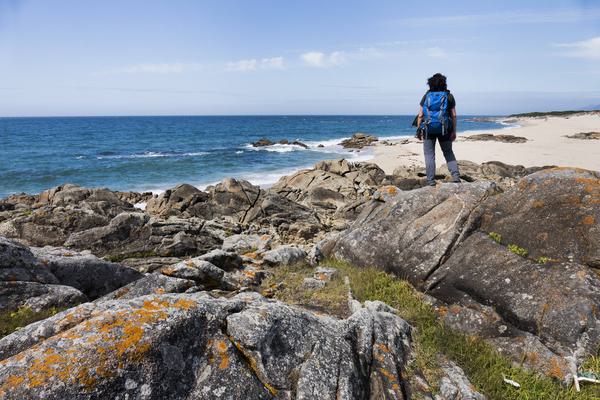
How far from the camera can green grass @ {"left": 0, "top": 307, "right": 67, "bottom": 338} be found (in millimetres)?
6395

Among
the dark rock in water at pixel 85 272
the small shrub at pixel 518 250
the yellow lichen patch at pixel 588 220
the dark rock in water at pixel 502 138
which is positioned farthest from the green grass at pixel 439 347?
the dark rock in water at pixel 502 138

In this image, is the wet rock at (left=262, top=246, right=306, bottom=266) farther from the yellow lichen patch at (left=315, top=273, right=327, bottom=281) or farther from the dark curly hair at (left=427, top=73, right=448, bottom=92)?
the dark curly hair at (left=427, top=73, right=448, bottom=92)

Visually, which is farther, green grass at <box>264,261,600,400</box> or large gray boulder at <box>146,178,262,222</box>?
large gray boulder at <box>146,178,262,222</box>

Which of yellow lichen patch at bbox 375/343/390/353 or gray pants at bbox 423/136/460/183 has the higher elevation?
gray pants at bbox 423/136/460/183

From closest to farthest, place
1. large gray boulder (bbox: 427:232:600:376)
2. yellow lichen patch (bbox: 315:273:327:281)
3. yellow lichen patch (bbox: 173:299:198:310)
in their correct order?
yellow lichen patch (bbox: 173:299:198:310) → large gray boulder (bbox: 427:232:600:376) → yellow lichen patch (bbox: 315:273:327:281)

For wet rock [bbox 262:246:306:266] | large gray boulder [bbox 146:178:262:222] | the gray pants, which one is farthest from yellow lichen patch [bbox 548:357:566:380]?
large gray boulder [bbox 146:178:262:222]

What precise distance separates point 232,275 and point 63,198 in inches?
771

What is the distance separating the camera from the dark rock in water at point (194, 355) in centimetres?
379

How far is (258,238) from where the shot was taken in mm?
15961

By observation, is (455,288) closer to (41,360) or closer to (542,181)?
(542,181)

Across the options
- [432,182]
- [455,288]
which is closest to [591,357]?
[455,288]

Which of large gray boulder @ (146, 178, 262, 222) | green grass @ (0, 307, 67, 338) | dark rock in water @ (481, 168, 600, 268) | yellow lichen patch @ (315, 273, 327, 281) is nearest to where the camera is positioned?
green grass @ (0, 307, 67, 338)

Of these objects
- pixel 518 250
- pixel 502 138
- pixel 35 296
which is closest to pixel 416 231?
Result: pixel 518 250

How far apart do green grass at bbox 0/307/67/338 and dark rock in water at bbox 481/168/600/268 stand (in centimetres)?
937
